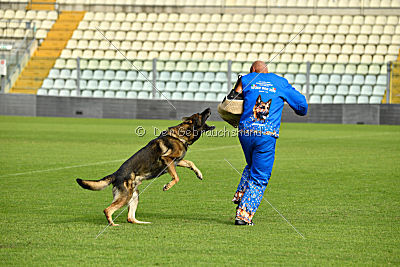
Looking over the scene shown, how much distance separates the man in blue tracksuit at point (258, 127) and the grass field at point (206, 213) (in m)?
0.28

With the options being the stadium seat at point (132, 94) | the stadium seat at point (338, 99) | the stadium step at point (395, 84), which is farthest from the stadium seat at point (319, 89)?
the stadium seat at point (132, 94)

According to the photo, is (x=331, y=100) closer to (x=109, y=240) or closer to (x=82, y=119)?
(x=82, y=119)

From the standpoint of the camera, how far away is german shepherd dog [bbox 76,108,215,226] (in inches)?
266

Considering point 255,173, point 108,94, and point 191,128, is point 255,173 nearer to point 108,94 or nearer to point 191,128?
point 191,128

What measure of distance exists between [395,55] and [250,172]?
25463 millimetres

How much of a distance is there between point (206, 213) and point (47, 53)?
27878 millimetres

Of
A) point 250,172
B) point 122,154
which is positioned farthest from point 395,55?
point 250,172

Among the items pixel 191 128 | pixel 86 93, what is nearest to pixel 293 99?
pixel 191 128

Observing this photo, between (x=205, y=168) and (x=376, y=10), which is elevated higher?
(x=376, y=10)

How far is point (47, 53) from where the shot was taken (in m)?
34.2

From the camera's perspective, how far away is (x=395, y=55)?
101ft

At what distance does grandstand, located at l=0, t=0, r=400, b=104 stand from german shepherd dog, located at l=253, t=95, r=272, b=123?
2265cm

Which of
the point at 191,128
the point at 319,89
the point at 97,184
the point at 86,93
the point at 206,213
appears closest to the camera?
the point at 97,184

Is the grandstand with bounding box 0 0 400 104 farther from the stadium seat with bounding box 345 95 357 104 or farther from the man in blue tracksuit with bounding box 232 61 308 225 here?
the man in blue tracksuit with bounding box 232 61 308 225
